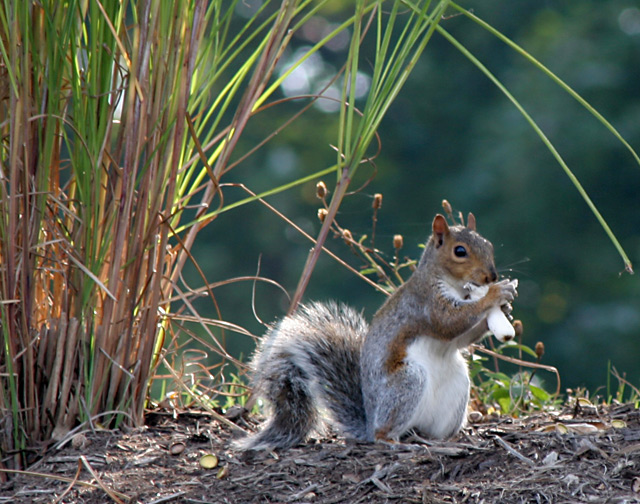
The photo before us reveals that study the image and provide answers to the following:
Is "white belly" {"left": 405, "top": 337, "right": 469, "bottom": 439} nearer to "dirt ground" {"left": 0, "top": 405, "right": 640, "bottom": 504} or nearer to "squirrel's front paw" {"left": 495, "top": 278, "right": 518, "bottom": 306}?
"dirt ground" {"left": 0, "top": 405, "right": 640, "bottom": 504}

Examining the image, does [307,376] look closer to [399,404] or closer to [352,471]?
[399,404]

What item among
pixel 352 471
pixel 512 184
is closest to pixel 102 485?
pixel 352 471

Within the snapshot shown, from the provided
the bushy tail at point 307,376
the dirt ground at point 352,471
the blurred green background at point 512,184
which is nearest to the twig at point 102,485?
the dirt ground at point 352,471

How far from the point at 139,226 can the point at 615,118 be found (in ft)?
22.2

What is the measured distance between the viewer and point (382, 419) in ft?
7.34

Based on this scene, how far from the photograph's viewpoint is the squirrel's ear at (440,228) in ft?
7.72

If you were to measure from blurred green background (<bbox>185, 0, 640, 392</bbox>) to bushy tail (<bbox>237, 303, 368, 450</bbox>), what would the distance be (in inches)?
172

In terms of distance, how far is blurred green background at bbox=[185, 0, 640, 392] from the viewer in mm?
7703

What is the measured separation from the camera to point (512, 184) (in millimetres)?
7801

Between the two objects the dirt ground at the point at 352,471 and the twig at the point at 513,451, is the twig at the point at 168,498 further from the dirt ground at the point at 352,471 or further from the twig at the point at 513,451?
the twig at the point at 513,451

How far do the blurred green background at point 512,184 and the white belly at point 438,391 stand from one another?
446 centimetres

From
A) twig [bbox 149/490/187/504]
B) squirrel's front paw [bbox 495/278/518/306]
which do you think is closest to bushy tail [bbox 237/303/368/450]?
twig [bbox 149/490/187/504]

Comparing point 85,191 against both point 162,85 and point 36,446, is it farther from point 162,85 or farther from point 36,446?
point 36,446

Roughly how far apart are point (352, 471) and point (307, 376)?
399 millimetres
